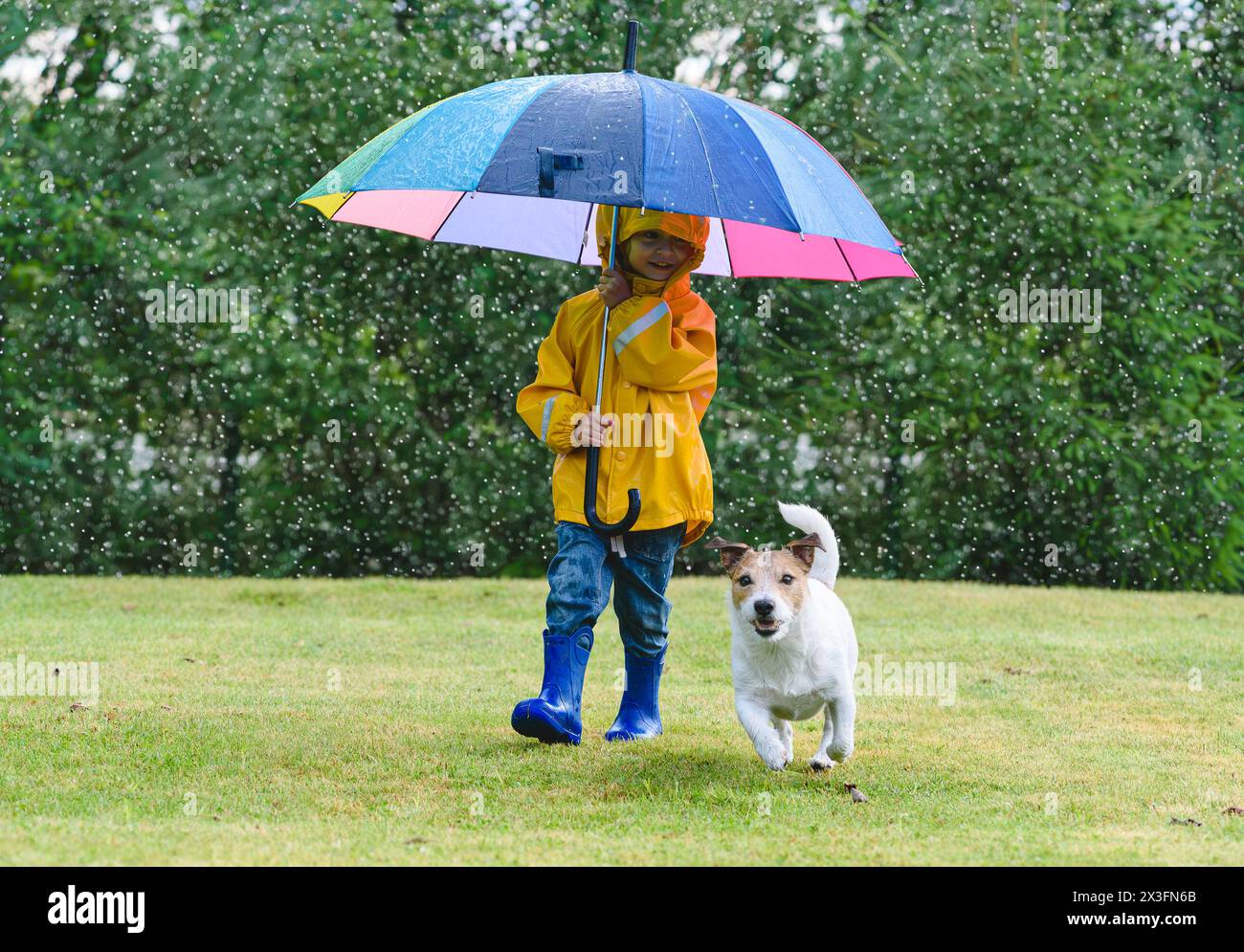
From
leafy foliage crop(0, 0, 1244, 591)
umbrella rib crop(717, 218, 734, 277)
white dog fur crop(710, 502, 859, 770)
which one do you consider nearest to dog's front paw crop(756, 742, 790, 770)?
white dog fur crop(710, 502, 859, 770)

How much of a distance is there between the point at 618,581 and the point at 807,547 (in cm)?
81

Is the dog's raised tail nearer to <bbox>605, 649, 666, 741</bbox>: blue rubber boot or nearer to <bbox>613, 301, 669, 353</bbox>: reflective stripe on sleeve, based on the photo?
<bbox>605, 649, 666, 741</bbox>: blue rubber boot

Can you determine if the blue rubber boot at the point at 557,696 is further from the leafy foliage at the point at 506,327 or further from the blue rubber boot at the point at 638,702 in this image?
the leafy foliage at the point at 506,327

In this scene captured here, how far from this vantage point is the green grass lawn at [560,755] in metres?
4.62

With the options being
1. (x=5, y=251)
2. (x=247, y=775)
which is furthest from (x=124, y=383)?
(x=247, y=775)

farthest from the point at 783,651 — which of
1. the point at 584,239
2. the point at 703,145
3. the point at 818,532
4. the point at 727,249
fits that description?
the point at 584,239

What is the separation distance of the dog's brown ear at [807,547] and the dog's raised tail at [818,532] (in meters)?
0.04

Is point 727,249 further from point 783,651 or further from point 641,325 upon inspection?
point 783,651

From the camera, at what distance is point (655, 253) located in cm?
568

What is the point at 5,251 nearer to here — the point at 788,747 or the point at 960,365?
the point at 960,365

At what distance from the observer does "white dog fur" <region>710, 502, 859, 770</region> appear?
17.7 ft

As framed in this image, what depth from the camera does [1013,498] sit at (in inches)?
510

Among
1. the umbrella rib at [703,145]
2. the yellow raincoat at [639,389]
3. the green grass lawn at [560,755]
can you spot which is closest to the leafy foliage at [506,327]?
the green grass lawn at [560,755]

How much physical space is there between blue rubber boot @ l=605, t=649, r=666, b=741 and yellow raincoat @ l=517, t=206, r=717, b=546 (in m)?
0.67
